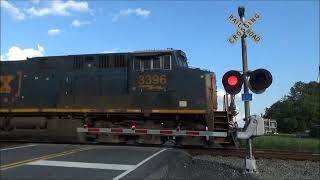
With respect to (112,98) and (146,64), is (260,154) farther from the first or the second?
(112,98)

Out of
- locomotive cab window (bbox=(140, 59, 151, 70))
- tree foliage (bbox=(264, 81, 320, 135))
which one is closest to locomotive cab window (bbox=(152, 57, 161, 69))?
locomotive cab window (bbox=(140, 59, 151, 70))

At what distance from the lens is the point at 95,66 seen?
68.7ft

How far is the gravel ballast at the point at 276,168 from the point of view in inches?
507

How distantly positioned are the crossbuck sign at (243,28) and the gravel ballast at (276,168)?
3.54 metres

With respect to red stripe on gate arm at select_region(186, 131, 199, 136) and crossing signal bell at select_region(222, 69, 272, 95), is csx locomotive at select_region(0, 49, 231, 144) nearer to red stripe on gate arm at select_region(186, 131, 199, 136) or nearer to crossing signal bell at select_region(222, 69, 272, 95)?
red stripe on gate arm at select_region(186, 131, 199, 136)

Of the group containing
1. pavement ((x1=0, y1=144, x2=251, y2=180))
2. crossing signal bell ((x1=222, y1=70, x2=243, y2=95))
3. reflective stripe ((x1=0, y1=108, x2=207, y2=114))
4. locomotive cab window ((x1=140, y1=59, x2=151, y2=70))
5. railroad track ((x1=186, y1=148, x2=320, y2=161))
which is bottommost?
railroad track ((x1=186, y1=148, x2=320, y2=161))

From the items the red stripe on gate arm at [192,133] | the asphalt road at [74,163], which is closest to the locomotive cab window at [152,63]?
the red stripe on gate arm at [192,133]

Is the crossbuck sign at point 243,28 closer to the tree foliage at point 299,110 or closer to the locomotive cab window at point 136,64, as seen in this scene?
the locomotive cab window at point 136,64

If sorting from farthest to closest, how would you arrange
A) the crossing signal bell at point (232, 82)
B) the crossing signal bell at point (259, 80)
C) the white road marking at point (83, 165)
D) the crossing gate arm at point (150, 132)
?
the crossing gate arm at point (150, 132) → the crossing signal bell at point (232, 82) → the crossing signal bell at point (259, 80) → the white road marking at point (83, 165)

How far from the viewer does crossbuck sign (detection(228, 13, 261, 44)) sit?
40.8ft

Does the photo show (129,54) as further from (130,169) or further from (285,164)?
(130,169)

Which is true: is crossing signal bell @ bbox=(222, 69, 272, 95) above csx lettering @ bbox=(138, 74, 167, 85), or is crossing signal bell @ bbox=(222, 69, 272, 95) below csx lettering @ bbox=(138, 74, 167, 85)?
below

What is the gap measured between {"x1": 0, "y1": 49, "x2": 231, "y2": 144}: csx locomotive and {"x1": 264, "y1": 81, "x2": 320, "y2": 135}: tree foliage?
2577 inches

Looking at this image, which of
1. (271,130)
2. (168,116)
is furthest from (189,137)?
(271,130)
